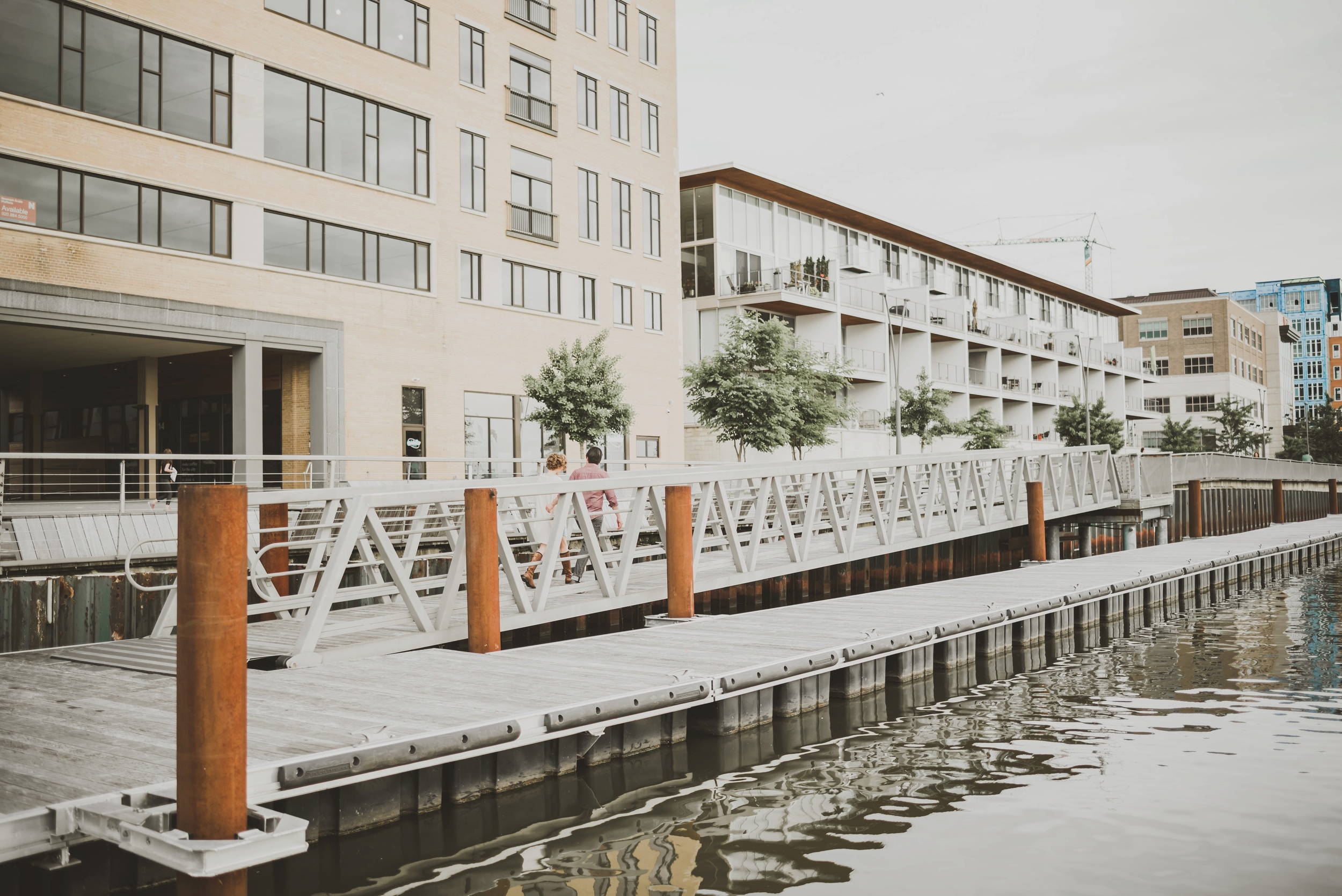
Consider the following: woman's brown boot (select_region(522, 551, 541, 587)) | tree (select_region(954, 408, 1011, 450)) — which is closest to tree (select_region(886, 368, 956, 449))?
tree (select_region(954, 408, 1011, 450))

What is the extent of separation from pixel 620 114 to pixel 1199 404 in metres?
79.5

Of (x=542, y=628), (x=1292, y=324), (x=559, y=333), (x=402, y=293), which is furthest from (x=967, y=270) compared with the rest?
(x=1292, y=324)

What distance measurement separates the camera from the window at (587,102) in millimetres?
35906

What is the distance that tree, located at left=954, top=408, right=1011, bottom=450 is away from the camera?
52781 millimetres

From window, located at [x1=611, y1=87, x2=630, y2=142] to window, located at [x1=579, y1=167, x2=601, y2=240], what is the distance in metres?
2.13

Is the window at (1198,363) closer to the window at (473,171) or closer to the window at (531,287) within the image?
the window at (531,287)

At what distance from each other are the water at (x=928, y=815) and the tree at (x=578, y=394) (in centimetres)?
1866

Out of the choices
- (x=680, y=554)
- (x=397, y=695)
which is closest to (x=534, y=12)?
(x=680, y=554)

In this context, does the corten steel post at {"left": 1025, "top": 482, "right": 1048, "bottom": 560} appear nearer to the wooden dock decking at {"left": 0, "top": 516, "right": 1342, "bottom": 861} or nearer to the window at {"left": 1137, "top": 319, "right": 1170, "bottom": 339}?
the wooden dock decking at {"left": 0, "top": 516, "right": 1342, "bottom": 861}

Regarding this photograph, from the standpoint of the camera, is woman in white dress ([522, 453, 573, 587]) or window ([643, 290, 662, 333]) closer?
woman in white dress ([522, 453, 573, 587])

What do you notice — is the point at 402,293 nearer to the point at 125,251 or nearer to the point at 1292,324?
the point at 125,251

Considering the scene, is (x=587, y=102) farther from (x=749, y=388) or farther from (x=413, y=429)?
(x=413, y=429)

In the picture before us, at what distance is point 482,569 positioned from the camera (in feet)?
32.6

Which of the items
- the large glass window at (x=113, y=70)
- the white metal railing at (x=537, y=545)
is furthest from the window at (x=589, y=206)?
the white metal railing at (x=537, y=545)
